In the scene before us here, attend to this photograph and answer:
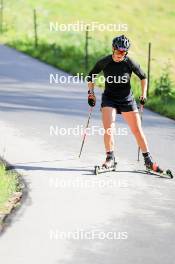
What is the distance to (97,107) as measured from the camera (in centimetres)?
1675

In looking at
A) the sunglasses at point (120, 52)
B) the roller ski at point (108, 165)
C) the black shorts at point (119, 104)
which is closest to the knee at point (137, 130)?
the black shorts at point (119, 104)

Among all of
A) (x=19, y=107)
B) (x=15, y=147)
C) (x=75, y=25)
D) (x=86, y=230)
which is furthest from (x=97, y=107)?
(x=75, y=25)

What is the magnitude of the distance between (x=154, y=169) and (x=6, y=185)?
2.33m

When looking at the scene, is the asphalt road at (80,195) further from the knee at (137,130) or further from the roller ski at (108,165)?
the knee at (137,130)

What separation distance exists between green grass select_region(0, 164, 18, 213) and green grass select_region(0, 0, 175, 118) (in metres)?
7.22

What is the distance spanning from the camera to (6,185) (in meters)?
10.3

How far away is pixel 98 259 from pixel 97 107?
29.9ft

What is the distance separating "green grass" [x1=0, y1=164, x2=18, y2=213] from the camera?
9.63 meters

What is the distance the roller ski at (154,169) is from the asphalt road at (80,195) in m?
0.14

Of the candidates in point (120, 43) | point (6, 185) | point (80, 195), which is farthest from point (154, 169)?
point (6, 185)

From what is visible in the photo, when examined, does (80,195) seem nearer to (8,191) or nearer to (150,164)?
(8,191)

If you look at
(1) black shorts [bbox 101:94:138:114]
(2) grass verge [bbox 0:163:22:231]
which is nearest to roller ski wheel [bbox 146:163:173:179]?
(1) black shorts [bbox 101:94:138:114]

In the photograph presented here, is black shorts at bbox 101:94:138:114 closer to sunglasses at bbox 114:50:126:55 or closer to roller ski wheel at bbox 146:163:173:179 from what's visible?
sunglasses at bbox 114:50:126:55

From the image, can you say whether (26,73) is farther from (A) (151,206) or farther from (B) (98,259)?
(B) (98,259)
